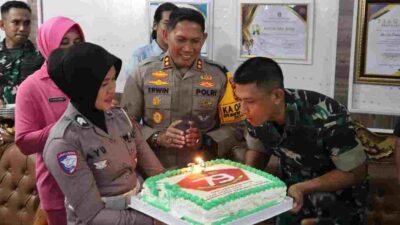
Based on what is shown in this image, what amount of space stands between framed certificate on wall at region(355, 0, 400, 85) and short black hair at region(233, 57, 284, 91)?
1022 millimetres

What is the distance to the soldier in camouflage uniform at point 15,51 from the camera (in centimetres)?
329

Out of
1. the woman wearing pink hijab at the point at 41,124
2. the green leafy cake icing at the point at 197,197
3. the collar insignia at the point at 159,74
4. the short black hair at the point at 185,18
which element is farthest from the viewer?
the collar insignia at the point at 159,74

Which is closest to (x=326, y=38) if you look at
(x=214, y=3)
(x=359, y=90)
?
(x=359, y=90)

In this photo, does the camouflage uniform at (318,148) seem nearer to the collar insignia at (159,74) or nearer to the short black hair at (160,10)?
the collar insignia at (159,74)

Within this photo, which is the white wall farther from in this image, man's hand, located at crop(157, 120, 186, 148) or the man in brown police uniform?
man's hand, located at crop(157, 120, 186, 148)

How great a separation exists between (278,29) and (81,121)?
5.14ft

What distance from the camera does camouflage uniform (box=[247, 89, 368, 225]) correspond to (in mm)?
2006

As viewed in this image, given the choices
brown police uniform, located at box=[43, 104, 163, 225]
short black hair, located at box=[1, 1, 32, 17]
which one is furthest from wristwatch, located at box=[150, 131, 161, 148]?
short black hair, located at box=[1, 1, 32, 17]

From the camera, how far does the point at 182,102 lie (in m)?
2.62

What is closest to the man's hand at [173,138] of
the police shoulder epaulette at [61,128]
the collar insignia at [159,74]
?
the collar insignia at [159,74]

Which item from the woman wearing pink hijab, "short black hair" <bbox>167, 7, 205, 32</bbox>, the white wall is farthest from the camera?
the white wall

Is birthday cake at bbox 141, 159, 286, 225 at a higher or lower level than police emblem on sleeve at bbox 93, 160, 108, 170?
lower

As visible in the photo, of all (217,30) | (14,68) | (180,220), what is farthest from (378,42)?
(14,68)

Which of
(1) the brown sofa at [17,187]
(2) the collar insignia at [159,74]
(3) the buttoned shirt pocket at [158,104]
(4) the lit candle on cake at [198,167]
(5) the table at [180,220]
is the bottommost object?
(1) the brown sofa at [17,187]
